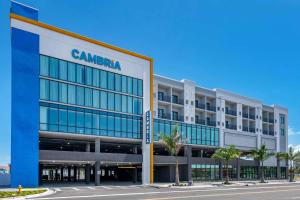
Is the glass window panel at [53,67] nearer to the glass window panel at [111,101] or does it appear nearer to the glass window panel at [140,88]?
the glass window panel at [111,101]

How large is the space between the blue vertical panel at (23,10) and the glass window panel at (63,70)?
709 cm

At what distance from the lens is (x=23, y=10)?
2020 inches

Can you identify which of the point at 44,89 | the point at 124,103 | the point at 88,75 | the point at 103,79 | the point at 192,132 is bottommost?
the point at 192,132

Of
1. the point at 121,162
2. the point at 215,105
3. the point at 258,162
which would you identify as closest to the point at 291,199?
the point at 121,162

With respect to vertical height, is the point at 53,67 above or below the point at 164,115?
above

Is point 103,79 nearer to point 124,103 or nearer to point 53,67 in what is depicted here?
point 124,103

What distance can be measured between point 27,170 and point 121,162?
1683 cm

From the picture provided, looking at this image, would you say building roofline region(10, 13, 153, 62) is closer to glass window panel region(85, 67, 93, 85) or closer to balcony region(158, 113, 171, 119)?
glass window panel region(85, 67, 93, 85)

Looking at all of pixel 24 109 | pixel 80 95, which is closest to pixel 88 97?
pixel 80 95

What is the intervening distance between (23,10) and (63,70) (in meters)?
9.82

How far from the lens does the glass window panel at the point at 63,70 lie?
55.2 metres

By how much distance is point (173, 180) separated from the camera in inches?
2837

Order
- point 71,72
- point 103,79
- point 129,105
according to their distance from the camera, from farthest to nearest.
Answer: point 129,105 → point 103,79 → point 71,72

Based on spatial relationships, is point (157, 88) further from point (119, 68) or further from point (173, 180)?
point (173, 180)
